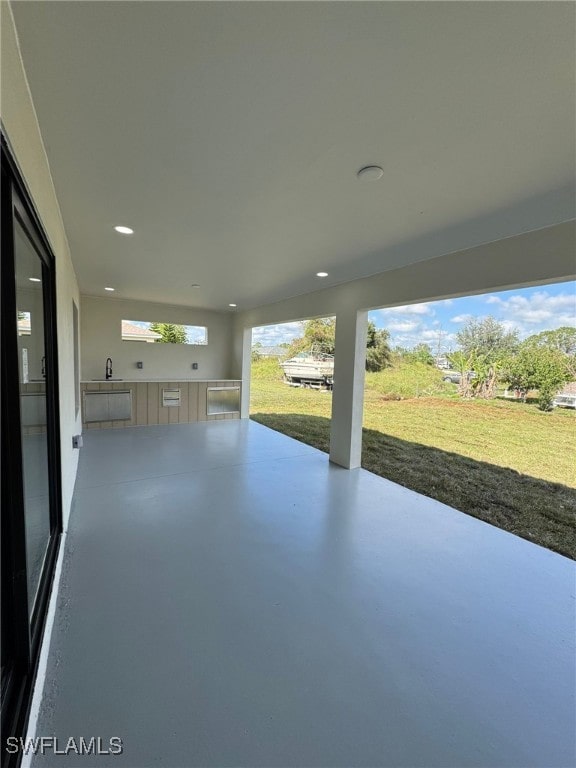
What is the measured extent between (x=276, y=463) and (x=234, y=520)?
1.68 m

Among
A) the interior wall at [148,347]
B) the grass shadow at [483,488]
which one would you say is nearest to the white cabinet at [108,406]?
the interior wall at [148,347]

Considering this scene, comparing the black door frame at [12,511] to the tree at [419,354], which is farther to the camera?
the tree at [419,354]

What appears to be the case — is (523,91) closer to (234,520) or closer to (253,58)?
(253,58)

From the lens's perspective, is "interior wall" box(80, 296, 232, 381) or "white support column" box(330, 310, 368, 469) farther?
"interior wall" box(80, 296, 232, 381)

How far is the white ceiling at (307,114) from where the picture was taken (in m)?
0.97

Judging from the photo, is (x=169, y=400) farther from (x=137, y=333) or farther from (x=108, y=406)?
(x=137, y=333)

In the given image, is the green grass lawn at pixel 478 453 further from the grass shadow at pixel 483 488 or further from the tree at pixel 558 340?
the tree at pixel 558 340

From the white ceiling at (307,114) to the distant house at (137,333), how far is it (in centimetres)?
421

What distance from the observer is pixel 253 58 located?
42.6 inches

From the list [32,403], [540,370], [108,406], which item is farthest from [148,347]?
[540,370]

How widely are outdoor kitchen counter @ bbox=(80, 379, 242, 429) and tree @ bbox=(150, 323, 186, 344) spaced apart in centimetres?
101

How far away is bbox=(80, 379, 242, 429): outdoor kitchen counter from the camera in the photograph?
5.75m

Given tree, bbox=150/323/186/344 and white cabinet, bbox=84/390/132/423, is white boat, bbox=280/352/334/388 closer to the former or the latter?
tree, bbox=150/323/186/344

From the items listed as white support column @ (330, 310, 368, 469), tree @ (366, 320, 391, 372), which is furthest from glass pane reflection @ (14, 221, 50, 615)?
tree @ (366, 320, 391, 372)
